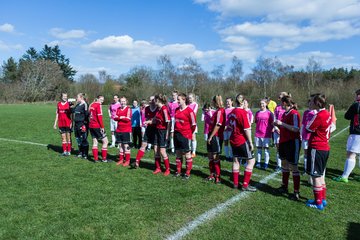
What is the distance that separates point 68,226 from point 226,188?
3464 mm

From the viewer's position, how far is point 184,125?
7691mm

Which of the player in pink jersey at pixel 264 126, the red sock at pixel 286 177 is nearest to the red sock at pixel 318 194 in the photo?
the red sock at pixel 286 177

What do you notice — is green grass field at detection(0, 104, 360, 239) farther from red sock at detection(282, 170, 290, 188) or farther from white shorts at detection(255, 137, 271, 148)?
white shorts at detection(255, 137, 271, 148)

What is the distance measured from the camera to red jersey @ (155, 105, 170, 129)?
8211 millimetres

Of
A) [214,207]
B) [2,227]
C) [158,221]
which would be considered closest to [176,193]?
[214,207]

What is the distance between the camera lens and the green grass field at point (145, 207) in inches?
187

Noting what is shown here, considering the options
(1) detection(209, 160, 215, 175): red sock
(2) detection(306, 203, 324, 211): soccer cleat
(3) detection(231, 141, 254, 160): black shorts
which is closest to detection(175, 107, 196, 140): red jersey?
(1) detection(209, 160, 215, 175): red sock

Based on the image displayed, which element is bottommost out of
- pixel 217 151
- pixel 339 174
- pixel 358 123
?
pixel 339 174

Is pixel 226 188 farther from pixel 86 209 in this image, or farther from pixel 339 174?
pixel 339 174

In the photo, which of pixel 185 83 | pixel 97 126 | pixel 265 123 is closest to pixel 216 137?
pixel 265 123

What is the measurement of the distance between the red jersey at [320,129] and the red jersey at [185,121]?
281 cm

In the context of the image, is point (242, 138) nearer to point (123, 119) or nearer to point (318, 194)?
point (318, 194)

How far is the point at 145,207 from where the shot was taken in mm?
5727

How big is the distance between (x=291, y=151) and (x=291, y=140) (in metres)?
0.23
